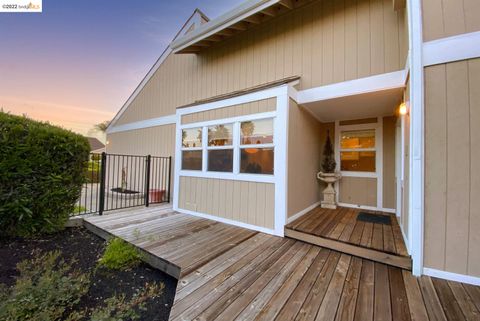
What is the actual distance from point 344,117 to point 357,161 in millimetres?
1180

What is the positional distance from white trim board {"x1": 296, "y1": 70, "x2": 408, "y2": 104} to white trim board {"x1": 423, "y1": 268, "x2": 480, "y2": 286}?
2.63 meters

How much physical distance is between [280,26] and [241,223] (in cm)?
463

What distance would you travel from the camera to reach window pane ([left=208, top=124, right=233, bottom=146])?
3.98m

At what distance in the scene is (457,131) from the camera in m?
2.01

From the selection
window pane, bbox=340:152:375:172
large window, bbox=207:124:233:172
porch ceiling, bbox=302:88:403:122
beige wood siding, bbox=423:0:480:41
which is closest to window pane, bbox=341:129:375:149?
window pane, bbox=340:152:375:172

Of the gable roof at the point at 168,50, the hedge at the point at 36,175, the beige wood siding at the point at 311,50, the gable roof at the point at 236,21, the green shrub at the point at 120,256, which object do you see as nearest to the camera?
the green shrub at the point at 120,256

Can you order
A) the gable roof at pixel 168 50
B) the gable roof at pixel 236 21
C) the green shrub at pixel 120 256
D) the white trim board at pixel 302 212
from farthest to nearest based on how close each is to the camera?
the gable roof at pixel 168 50, the gable roof at pixel 236 21, the white trim board at pixel 302 212, the green shrub at pixel 120 256

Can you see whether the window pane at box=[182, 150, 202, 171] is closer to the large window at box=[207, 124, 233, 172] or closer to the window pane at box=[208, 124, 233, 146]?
the large window at box=[207, 124, 233, 172]

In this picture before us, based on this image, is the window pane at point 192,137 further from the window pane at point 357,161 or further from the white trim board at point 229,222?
the window pane at point 357,161

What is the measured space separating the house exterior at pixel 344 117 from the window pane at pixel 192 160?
1.1 inches

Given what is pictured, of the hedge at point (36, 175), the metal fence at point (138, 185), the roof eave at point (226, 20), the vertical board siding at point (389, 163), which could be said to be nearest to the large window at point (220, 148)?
the metal fence at point (138, 185)

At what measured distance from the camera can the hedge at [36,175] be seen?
117 inches

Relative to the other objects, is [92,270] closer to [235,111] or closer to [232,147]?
[232,147]

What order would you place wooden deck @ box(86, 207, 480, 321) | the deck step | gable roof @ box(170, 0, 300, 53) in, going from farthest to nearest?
gable roof @ box(170, 0, 300, 53), the deck step, wooden deck @ box(86, 207, 480, 321)
